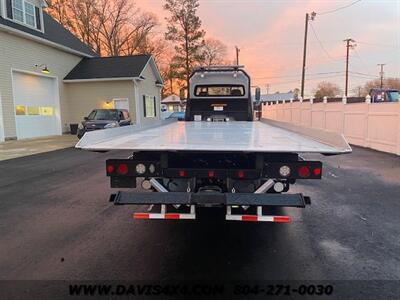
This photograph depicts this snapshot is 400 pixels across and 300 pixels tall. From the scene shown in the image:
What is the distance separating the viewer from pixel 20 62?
59.5 feet

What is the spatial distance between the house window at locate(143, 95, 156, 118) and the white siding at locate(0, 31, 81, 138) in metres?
6.20

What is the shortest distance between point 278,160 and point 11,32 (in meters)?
18.2

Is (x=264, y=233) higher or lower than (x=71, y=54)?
lower

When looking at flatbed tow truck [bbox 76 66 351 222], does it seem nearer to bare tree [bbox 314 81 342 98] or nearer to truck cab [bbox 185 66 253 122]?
truck cab [bbox 185 66 253 122]

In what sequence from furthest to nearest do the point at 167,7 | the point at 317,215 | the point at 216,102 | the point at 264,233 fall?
the point at 167,7 < the point at 216,102 < the point at 317,215 < the point at 264,233

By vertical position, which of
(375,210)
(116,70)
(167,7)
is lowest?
(375,210)

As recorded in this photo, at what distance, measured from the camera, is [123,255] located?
3.88 m

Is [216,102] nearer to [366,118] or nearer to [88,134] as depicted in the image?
[88,134]

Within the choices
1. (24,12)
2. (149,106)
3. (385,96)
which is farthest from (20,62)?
(385,96)

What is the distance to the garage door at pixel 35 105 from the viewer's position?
1816 centimetres

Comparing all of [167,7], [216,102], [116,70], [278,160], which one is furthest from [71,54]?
[278,160]

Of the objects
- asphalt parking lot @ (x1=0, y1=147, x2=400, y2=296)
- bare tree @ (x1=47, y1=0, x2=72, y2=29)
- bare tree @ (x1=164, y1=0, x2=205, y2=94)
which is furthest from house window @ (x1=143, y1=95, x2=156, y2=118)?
asphalt parking lot @ (x1=0, y1=147, x2=400, y2=296)

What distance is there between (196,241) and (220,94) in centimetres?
600

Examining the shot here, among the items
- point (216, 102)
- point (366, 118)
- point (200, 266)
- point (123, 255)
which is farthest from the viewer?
point (366, 118)
